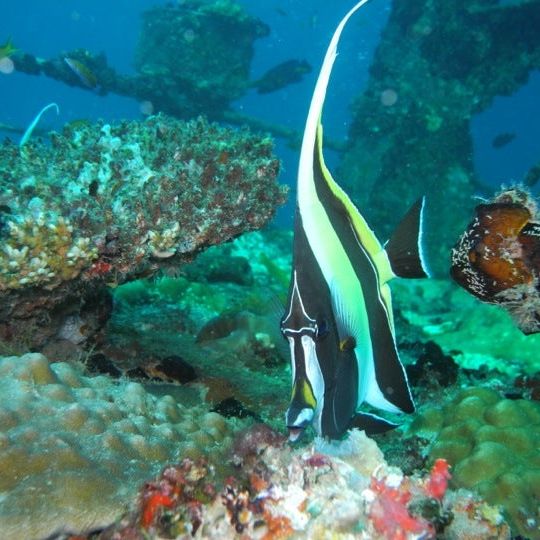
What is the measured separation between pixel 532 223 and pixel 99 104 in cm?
12652

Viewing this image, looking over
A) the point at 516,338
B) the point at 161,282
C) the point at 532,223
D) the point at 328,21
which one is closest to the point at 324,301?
the point at 532,223

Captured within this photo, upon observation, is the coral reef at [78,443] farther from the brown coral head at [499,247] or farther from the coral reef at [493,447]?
the brown coral head at [499,247]

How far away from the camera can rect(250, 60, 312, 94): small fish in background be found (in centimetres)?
1705

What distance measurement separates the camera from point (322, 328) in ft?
4.89

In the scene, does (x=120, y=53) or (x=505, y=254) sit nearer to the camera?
(x=505, y=254)

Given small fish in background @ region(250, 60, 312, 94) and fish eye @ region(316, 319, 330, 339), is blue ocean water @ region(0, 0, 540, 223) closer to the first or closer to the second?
small fish in background @ region(250, 60, 312, 94)

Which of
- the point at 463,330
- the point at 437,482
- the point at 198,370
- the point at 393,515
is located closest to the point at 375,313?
the point at 437,482

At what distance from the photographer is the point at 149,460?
2.18 metres

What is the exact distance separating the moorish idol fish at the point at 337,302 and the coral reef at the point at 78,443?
0.92 metres

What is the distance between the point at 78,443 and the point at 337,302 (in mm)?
1322

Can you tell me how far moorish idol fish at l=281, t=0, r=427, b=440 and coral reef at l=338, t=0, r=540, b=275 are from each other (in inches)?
472

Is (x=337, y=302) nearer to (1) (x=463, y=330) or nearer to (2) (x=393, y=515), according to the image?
(2) (x=393, y=515)

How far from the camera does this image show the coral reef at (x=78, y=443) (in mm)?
1751

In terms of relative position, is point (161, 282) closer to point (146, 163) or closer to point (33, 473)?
point (146, 163)
